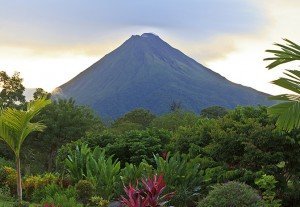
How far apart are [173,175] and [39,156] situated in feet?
119

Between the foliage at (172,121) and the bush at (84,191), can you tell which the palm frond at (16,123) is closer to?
the bush at (84,191)

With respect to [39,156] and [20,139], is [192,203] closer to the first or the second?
[20,139]

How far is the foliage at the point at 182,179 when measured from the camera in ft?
44.0

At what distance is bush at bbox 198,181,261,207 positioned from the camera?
A: 10.5 metres

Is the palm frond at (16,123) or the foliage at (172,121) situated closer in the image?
the palm frond at (16,123)

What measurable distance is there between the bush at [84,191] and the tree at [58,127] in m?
28.7

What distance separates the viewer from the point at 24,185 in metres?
16.4

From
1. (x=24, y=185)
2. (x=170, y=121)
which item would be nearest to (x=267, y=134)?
(x=24, y=185)

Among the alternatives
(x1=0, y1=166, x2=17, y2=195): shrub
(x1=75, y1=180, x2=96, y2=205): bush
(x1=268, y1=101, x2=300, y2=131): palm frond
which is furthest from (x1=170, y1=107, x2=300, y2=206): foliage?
(x1=0, y1=166, x2=17, y2=195): shrub

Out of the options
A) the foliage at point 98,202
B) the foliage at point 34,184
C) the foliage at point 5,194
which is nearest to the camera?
the foliage at point 98,202

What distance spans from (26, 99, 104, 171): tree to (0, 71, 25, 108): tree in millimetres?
4552

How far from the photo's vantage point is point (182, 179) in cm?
1386

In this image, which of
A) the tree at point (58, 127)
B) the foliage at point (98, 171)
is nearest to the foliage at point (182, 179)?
the foliage at point (98, 171)

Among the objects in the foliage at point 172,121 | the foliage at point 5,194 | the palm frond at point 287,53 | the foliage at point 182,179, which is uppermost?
the palm frond at point 287,53
